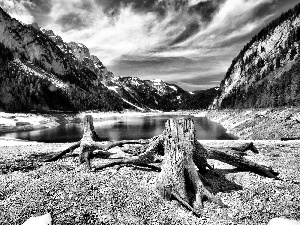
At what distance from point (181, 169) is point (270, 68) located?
12689 cm


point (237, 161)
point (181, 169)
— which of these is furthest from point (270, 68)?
point (181, 169)

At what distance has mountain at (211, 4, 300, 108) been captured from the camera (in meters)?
82.2

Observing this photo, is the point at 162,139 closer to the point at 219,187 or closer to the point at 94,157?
the point at 219,187

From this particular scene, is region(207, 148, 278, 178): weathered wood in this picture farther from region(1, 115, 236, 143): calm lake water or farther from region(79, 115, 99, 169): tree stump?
region(1, 115, 236, 143): calm lake water

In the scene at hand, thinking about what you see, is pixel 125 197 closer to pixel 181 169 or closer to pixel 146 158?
pixel 181 169

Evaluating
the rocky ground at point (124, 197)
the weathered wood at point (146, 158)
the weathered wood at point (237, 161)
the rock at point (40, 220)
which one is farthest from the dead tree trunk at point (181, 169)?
the rock at point (40, 220)

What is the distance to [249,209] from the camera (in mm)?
8531

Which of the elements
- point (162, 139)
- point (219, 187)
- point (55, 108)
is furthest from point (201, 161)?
point (55, 108)

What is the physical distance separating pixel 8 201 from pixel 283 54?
129469 millimetres

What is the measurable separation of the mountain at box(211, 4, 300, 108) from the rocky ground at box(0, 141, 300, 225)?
234ft

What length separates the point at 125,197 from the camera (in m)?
9.09

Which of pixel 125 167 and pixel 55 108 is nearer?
pixel 125 167

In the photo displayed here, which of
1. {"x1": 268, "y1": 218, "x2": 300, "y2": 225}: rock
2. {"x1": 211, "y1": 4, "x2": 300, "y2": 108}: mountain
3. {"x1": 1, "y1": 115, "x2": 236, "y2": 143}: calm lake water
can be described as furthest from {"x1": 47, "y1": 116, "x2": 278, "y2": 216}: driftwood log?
{"x1": 211, "y1": 4, "x2": 300, "y2": 108}: mountain

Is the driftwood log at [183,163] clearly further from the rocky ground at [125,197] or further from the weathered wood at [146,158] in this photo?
the rocky ground at [125,197]
